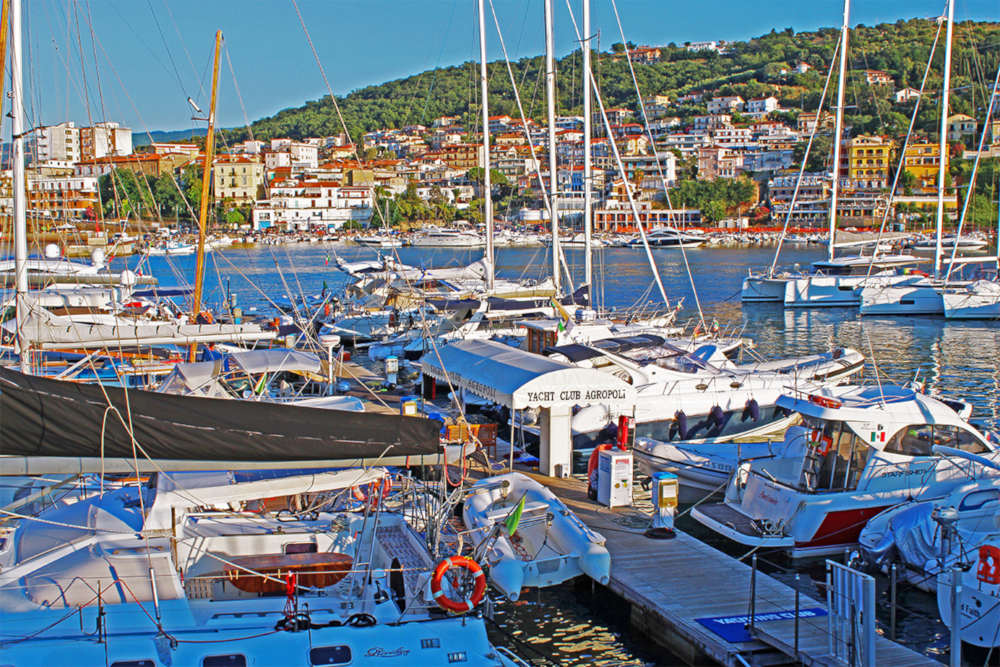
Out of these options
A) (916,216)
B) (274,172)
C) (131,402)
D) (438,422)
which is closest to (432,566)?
(438,422)

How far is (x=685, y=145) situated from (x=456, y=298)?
154087 mm

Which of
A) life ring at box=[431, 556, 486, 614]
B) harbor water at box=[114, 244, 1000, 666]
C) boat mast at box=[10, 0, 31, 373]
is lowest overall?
harbor water at box=[114, 244, 1000, 666]

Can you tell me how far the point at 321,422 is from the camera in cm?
773

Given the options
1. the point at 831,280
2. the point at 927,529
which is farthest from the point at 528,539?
the point at 831,280

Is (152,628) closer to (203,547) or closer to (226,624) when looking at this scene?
(226,624)

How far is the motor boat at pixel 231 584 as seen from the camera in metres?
6.86

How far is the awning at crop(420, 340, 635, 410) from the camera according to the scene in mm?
13609

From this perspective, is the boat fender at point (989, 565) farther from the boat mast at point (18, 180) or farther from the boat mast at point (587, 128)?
the boat mast at point (587, 128)

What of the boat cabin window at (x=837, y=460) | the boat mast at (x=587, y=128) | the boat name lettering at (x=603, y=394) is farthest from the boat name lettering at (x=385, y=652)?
the boat mast at (x=587, y=128)

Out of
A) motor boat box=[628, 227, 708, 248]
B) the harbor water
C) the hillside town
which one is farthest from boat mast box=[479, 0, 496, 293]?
the hillside town

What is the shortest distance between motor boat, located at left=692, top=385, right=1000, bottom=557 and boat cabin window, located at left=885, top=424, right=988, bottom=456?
0.01 metres

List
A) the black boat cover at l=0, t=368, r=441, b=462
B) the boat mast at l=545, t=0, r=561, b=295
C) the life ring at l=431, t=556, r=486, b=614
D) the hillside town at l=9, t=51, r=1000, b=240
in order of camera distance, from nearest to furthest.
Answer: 1. the black boat cover at l=0, t=368, r=441, b=462
2. the life ring at l=431, t=556, r=486, b=614
3. the boat mast at l=545, t=0, r=561, b=295
4. the hillside town at l=9, t=51, r=1000, b=240

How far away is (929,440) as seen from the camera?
11945 mm

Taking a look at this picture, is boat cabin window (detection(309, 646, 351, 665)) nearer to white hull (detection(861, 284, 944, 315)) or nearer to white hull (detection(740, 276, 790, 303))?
white hull (detection(861, 284, 944, 315))
